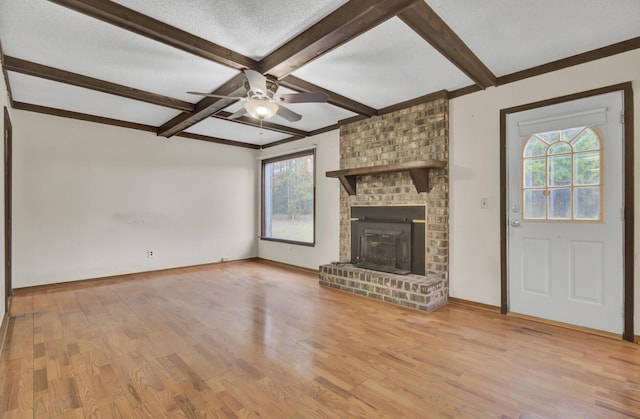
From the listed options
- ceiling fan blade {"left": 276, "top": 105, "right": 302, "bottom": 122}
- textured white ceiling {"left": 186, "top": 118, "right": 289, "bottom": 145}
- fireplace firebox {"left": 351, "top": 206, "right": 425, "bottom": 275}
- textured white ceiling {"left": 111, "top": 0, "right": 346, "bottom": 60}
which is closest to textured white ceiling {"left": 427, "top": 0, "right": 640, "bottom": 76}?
textured white ceiling {"left": 111, "top": 0, "right": 346, "bottom": 60}

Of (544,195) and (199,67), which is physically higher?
(199,67)

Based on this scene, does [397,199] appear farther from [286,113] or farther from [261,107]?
[261,107]

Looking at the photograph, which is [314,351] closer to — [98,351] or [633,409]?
[98,351]

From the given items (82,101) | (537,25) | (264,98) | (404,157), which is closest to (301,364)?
(264,98)

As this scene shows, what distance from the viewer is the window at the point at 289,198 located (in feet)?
18.7

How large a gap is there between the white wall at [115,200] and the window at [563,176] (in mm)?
5112

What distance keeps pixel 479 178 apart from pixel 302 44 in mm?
2421

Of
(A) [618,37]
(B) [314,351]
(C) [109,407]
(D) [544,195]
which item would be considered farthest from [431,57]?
(C) [109,407]

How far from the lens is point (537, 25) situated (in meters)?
2.38

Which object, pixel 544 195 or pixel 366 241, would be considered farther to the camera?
pixel 366 241

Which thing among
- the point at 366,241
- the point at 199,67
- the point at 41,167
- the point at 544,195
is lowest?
the point at 366,241

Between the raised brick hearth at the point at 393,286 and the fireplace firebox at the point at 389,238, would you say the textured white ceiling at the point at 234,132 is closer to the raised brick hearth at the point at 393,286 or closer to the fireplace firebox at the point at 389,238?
the fireplace firebox at the point at 389,238

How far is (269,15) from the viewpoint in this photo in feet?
7.34

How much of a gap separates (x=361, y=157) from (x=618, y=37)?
9.39 feet
